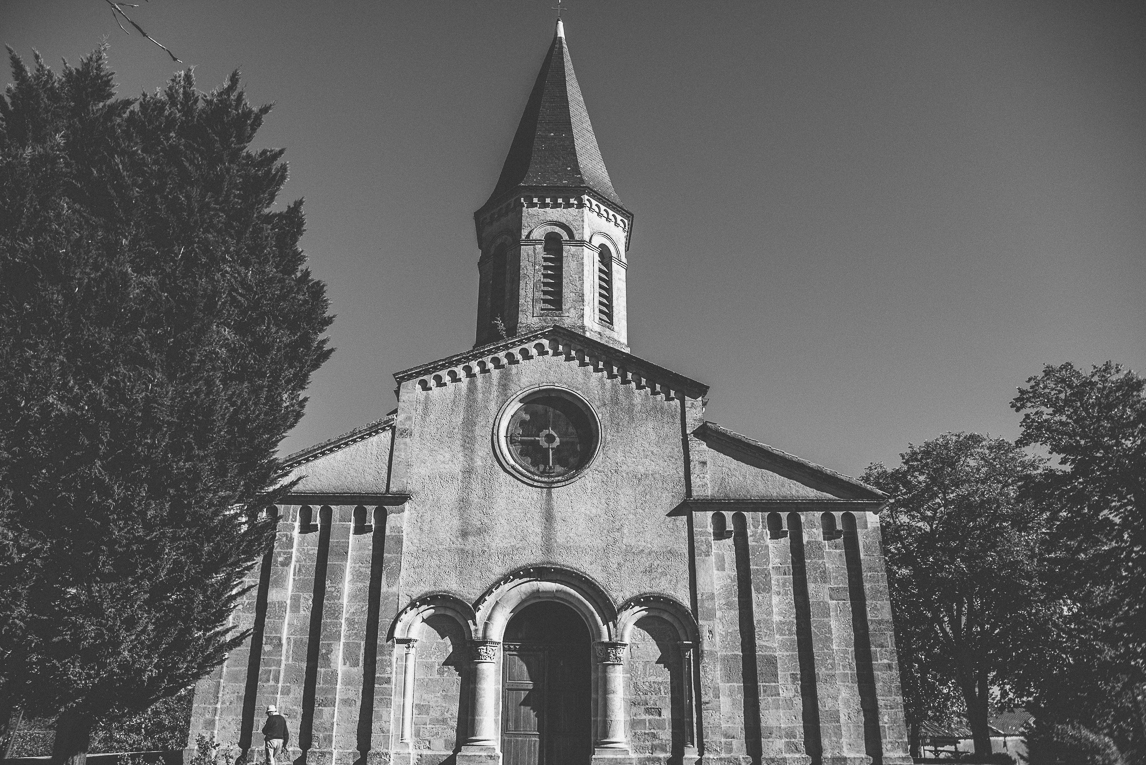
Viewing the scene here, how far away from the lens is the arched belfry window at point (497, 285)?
2188 cm

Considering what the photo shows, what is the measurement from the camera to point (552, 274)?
848 inches

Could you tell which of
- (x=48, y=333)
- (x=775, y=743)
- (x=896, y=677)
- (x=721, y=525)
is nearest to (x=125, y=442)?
(x=48, y=333)

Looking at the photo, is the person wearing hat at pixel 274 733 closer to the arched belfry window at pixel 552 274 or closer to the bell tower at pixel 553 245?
the bell tower at pixel 553 245

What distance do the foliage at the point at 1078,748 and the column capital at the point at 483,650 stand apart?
28.7 feet

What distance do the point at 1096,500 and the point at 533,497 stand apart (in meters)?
11.7

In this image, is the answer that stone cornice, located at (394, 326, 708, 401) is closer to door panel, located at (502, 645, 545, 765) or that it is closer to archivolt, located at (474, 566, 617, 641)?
archivolt, located at (474, 566, 617, 641)

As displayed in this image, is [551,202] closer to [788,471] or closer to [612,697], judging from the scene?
[788,471]

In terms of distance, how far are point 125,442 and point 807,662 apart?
38.4 feet

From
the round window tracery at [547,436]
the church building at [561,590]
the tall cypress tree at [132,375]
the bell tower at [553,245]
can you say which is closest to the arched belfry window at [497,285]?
the bell tower at [553,245]

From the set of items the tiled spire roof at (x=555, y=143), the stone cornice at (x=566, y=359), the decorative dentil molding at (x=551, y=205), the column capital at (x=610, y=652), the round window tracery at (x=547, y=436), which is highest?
the tiled spire roof at (x=555, y=143)

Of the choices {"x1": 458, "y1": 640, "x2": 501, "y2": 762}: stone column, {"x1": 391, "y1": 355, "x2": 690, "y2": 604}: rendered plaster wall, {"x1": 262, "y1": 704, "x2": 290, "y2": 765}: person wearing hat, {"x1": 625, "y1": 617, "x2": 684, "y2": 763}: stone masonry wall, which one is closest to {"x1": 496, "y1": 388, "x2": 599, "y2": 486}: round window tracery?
{"x1": 391, "y1": 355, "x2": 690, "y2": 604}: rendered plaster wall

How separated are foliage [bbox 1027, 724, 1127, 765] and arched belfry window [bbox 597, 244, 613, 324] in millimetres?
13633

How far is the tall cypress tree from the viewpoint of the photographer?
1111cm

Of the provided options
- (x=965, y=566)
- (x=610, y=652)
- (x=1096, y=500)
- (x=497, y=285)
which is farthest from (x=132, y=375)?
(x=965, y=566)
